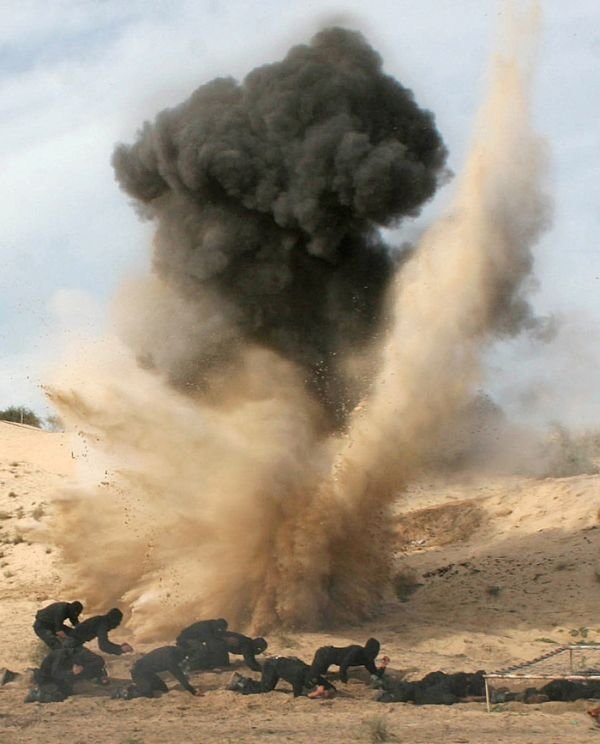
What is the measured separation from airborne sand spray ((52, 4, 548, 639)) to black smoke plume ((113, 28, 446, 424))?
4 cm

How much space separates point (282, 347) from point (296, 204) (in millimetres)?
2518

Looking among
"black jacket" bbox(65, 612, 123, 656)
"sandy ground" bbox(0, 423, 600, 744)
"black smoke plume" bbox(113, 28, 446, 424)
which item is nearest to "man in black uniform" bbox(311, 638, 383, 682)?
"sandy ground" bbox(0, 423, 600, 744)

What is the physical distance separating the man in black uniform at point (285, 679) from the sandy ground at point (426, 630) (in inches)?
5.9

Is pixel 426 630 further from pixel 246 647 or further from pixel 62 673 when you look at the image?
pixel 62 673

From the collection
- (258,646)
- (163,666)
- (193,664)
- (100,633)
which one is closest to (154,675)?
(163,666)

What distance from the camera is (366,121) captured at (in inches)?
832

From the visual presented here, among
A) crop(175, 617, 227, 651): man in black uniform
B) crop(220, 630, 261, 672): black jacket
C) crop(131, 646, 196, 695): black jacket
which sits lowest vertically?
crop(131, 646, 196, 695): black jacket

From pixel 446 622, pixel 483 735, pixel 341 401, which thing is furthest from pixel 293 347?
pixel 483 735

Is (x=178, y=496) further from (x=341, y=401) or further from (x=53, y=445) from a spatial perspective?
(x=53, y=445)

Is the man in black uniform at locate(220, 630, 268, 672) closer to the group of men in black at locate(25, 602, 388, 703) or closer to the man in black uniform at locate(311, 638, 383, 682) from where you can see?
the group of men in black at locate(25, 602, 388, 703)

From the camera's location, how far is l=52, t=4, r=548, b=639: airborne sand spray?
58.4 feet

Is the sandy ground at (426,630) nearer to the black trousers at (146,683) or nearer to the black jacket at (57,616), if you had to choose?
the black trousers at (146,683)

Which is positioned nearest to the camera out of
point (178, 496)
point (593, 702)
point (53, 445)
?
point (593, 702)

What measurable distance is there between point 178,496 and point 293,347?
12.3 ft
